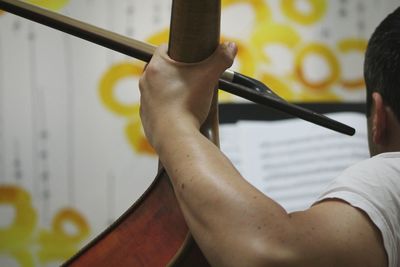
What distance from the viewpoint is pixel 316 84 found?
149cm

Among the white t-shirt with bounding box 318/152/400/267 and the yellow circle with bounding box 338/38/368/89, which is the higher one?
the white t-shirt with bounding box 318/152/400/267

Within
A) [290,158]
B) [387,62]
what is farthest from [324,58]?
[387,62]

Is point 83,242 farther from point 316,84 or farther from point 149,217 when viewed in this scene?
point 316,84

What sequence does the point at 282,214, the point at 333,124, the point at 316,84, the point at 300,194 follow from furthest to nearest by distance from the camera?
the point at 316,84, the point at 300,194, the point at 333,124, the point at 282,214

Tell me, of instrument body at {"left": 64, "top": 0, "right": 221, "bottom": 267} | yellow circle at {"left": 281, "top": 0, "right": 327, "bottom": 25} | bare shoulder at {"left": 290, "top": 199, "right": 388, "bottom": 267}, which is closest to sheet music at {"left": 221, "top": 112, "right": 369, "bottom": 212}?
yellow circle at {"left": 281, "top": 0, "right": 327, "bottom": 25}

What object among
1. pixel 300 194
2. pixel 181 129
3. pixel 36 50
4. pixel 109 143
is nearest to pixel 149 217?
pixel 181 129

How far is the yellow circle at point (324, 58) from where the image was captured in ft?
4.86

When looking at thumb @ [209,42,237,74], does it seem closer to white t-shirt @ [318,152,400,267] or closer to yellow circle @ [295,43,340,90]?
white t-shirt @ [318,152,400,267]

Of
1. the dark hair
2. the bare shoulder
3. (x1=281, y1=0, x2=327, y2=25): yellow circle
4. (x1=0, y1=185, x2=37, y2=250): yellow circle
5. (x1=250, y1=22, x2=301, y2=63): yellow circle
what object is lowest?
(x1=0, y1=185, x2=37, y2=250): yellow circle

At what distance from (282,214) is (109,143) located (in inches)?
42.0

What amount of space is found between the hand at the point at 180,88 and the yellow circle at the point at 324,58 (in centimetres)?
106

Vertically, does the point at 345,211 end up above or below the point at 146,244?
above

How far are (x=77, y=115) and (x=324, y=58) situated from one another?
908 mm

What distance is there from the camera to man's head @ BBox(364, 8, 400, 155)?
638 mm
